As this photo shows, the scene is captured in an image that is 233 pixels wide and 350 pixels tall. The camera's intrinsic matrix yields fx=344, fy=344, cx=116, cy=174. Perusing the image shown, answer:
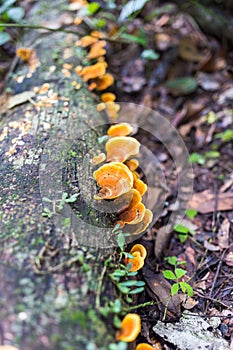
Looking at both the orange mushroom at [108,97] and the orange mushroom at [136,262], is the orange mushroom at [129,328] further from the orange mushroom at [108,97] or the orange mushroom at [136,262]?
the orange mushroom at [108,97]

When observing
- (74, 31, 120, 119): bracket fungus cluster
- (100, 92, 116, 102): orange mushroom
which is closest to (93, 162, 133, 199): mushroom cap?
(74, 31, 120, 119): bracket fungus cluster

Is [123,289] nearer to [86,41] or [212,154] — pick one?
[212,154]

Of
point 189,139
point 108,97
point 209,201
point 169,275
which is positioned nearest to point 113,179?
point 169,275

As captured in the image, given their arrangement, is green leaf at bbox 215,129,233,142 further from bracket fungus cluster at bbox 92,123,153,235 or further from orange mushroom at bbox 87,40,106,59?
bracket fungus cluster at bbox 92,123,153,235

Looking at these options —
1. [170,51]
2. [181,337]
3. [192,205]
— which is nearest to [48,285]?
[181,337]

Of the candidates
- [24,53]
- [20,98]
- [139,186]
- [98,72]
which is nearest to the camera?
[139,186]

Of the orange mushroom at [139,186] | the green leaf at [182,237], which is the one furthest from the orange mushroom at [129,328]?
the green leaf at [182,237]
